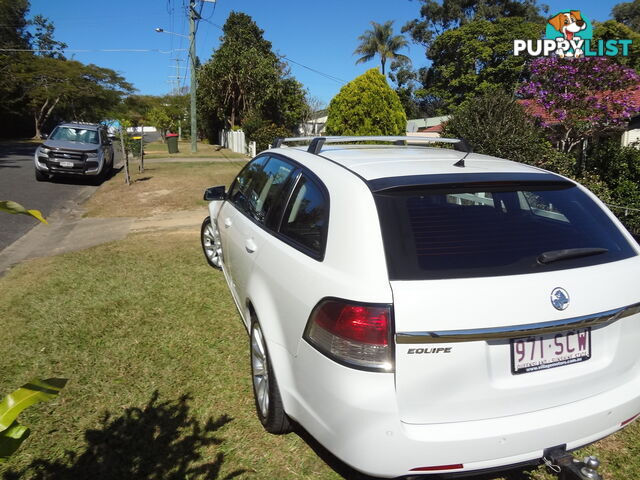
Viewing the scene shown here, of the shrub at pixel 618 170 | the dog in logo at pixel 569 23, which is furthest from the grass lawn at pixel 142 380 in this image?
the dog in logo at pixel 569 23

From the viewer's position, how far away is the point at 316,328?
6.85 ft

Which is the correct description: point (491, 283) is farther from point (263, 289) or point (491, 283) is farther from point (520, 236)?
point (263, 289)

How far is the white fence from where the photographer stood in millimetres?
26013

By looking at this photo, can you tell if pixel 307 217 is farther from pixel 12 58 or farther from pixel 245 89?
pixel 12 58

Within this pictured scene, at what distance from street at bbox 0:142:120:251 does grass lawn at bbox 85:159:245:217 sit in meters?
0.60

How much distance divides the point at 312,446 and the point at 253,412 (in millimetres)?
507

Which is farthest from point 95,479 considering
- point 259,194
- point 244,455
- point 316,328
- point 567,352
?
point 567,352

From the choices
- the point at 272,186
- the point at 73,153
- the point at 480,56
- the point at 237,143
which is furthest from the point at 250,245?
the point at 480,56

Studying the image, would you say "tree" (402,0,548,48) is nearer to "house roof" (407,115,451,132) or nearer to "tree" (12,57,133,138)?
"house roof" (407,115,451,132)

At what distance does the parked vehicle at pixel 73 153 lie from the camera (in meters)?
14.0

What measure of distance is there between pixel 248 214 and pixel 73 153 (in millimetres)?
12796

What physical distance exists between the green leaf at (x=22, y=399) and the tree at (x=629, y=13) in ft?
177

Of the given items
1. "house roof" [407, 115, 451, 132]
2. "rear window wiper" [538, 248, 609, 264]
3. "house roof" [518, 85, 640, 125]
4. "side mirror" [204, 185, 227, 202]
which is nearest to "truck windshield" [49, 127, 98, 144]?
"side mirror" [204, 185, 227, 202]

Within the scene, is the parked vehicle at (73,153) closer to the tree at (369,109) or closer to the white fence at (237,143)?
the tree at (369,109)
